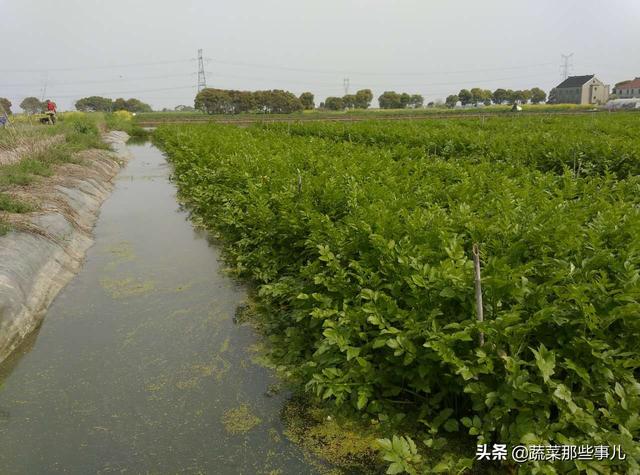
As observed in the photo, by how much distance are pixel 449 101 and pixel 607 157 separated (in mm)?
97676

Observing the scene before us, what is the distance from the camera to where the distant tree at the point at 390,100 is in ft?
310

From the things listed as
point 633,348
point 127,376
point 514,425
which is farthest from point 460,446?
point 127,376

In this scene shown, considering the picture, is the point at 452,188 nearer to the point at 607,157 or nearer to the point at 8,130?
the point at 607,157

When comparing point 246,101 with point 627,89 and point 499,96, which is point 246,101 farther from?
point 627,89

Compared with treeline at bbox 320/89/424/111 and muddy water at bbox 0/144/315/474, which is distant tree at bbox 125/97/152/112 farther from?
muddy water at bbox 0/144/315/474

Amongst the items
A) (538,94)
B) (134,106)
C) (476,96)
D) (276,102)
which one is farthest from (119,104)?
(538,94)

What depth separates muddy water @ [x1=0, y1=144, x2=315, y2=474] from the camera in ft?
10.8

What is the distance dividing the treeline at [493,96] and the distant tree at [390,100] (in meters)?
12.9

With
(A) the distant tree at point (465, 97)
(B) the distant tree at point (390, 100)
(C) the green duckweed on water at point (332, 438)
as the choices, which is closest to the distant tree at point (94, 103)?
(B) the distant tree at point (390, 100)

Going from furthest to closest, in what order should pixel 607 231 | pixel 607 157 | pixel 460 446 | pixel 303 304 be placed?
pixel 607 157 → pixel 303 304 → pixel 607 231 → pixel 460 446

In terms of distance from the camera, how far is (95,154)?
18.2 metres

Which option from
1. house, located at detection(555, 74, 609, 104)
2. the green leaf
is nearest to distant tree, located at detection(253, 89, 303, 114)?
house, located at detection(555, 74, 609, 104)

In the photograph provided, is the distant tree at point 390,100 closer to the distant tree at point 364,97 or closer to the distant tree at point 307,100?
the distant tree at point 364,97

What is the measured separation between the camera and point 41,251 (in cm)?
640
